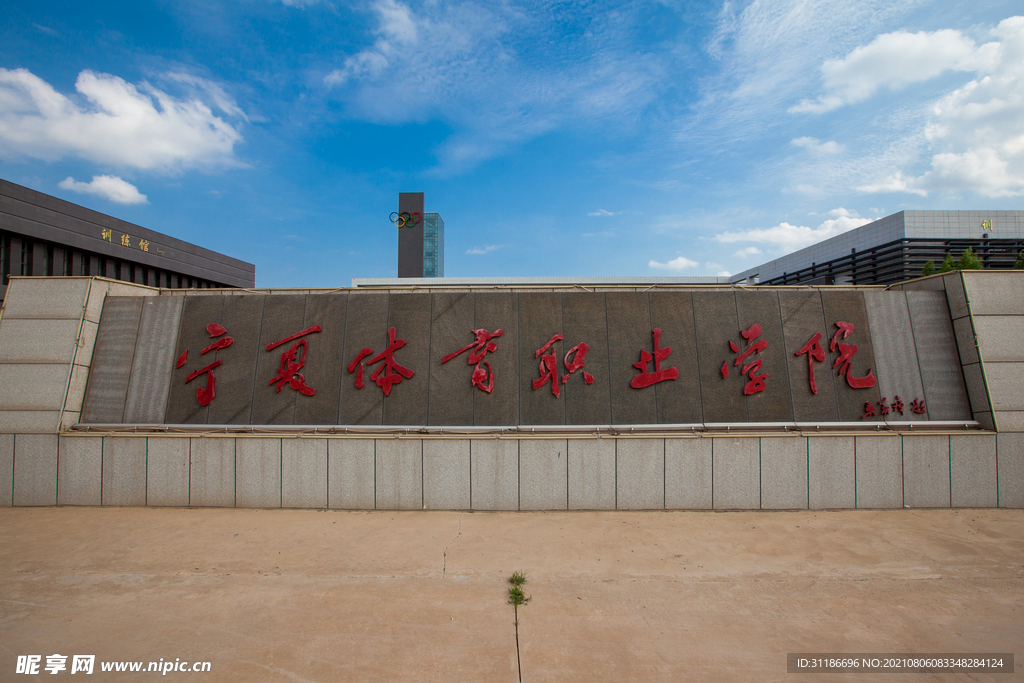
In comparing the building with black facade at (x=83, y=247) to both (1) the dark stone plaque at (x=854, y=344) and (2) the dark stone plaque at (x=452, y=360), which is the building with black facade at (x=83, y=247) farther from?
(1) the dark stone plaque at (x=854, y=344)

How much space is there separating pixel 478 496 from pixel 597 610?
3834 millimetres

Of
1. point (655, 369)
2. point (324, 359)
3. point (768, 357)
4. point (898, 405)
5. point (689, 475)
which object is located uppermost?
point (324, 359)

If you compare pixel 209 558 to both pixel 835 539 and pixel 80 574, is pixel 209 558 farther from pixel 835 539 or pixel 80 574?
pixel 835 539

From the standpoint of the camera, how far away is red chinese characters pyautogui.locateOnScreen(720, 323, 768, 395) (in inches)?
390

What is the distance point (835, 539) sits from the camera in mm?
7688

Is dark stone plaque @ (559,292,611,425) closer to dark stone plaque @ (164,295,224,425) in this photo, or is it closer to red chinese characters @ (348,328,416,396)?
red chinese characters @ (348,328,416,396)

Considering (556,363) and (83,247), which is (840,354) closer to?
(556,363)

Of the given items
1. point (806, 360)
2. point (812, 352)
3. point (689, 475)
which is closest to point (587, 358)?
point (689, 475)

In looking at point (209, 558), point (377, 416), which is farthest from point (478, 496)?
point (209, 558)

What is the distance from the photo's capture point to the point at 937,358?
1013 centimetres

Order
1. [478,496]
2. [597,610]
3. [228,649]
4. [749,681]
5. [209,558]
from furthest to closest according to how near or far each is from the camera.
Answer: [478,496] < [209,558] < [597,610] < [228,649] < [749,681]

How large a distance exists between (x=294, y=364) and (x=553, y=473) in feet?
21.6

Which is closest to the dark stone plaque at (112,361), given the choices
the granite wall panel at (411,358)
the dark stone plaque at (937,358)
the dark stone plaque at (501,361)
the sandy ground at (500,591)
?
the sandy ground at (500,591)

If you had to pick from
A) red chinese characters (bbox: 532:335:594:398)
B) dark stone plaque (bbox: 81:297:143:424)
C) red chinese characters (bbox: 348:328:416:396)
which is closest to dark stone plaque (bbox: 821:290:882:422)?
red chinese characters (bbox: 532:335:594:398)
